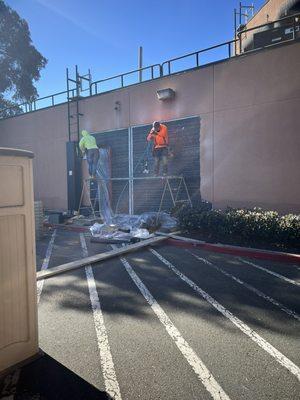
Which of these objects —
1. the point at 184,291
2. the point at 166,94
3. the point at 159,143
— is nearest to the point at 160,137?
the point at 159,143

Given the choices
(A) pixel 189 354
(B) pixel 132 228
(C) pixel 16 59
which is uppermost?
(C) pixel 16 59

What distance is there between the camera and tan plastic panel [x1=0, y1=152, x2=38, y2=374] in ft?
8.71

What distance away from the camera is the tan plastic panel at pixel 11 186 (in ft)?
8.56

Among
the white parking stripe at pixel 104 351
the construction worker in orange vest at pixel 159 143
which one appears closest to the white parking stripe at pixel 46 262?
the white parking stripe at pixel 104 351

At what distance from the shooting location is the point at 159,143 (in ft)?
35.4

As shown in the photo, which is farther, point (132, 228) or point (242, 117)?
point (242, 117)

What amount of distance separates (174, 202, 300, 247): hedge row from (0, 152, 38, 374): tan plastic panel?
5.64 m

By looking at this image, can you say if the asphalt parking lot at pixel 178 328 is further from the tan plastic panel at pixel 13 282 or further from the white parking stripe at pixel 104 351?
the tan plastic panel at pixel 13 282

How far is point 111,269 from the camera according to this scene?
5879 millimetres

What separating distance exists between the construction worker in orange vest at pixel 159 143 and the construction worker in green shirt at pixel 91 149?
2293mm

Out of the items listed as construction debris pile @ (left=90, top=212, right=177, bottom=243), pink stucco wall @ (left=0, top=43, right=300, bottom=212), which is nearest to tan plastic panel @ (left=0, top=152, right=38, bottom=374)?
construction debris pile @ (left=90, top=212, right=177, bottom=243)

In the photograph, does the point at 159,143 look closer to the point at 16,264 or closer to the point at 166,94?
the point at 166,94

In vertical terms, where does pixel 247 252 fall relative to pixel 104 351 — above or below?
above

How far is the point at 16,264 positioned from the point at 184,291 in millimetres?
2714
